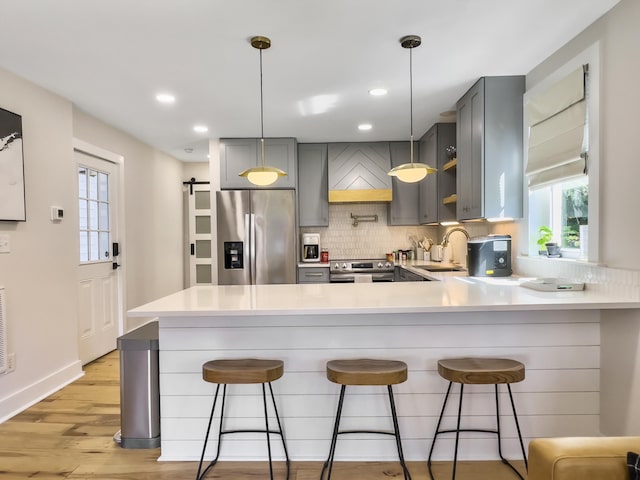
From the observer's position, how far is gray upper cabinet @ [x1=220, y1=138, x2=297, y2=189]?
454cm

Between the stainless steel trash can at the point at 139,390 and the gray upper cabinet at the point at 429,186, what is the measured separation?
3146 mm

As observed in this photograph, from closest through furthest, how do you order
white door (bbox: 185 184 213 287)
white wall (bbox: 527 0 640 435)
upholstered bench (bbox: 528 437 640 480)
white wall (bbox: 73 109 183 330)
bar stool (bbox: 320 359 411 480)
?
upholstered bench (bbox: 528 437 640 480)
bar stool (bbox: 320 359 411 480)
white wall (bbox: 527 0 640 435)
white wall (bbox: 73 109 183 330)
white door (bbox: 185 184 213 287)

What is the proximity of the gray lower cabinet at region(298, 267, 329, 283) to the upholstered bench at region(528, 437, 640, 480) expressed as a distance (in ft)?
11.4

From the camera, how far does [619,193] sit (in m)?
2.08

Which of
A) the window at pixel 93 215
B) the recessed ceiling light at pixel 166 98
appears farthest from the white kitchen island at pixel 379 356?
the window at pixel 93 215

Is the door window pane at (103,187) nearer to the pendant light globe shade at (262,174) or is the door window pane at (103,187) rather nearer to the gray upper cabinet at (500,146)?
the pendant light globe shade at (262,174)

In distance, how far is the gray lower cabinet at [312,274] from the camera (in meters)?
4.56

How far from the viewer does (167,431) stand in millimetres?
2158

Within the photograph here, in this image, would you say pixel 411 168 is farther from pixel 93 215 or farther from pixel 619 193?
pixel 93 215

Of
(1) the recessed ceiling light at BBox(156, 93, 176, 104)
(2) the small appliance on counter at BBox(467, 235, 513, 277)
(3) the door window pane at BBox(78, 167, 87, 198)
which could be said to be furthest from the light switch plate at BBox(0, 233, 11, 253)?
(2) the small appliance on counter at BBox(467, 235, 513, 277)

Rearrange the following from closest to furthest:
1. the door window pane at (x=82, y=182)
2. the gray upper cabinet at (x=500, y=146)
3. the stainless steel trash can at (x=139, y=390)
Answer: the stainless steel trash can at (x=139, y=390), the gray upper cabinet at (x=500, y=146), the door window pane at (x=82, y=182)

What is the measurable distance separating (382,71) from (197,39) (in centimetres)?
127

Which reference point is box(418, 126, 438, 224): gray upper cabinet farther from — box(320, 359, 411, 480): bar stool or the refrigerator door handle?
box(320, 359, 411, 480): bar stool

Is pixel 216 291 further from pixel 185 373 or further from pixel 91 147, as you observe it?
pixel 91 147
